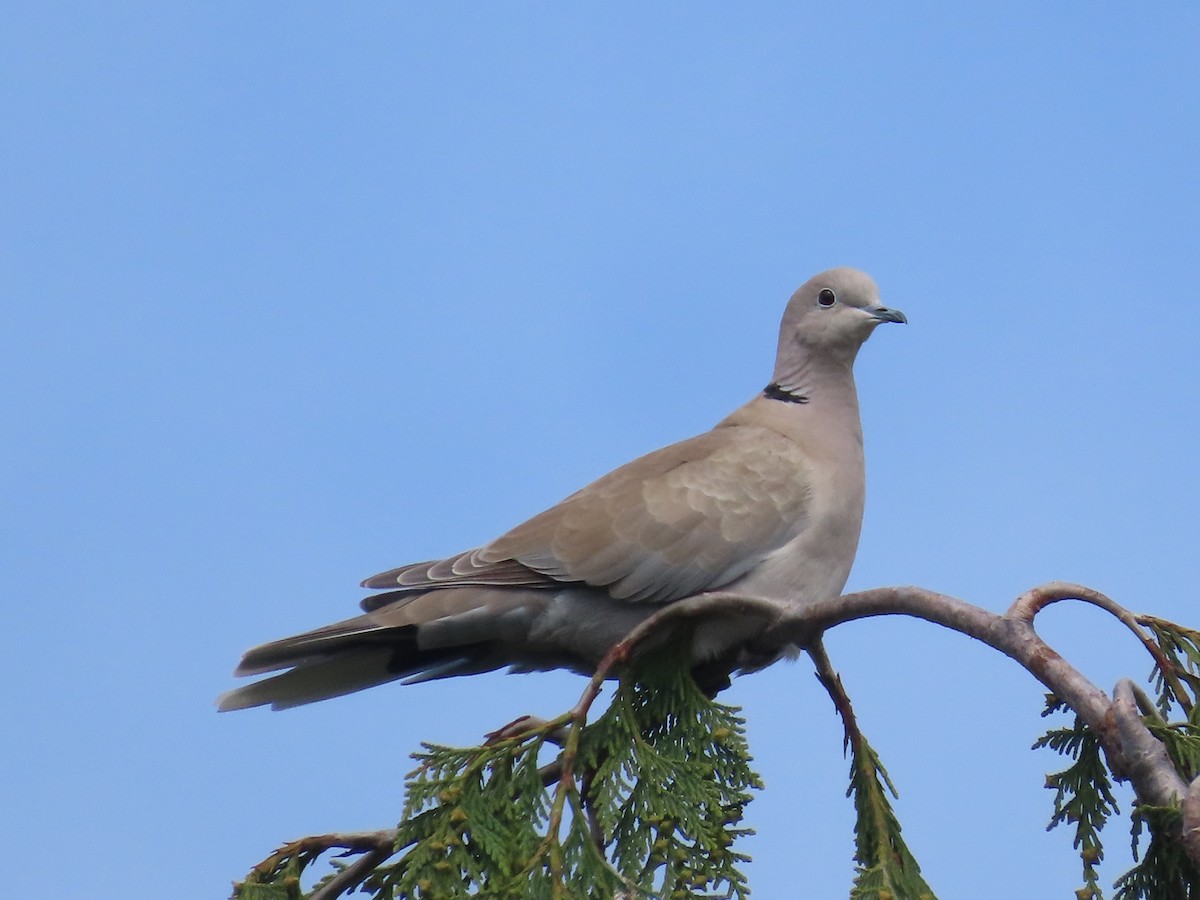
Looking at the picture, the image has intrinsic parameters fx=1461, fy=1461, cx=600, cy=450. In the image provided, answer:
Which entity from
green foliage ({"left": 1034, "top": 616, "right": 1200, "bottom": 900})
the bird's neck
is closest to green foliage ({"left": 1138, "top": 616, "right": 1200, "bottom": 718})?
green foliage ({"left": 1034, "top": 616, "right": 1200, "bottom": 900})

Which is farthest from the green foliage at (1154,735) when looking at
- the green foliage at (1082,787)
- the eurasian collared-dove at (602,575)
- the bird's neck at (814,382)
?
the bird's neck at (814,382)

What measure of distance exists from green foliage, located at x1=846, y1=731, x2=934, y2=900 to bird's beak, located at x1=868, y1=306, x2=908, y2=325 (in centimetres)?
189

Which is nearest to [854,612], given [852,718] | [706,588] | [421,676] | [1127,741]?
[852,718]

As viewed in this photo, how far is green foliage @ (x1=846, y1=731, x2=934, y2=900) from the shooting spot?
3162 millimetres

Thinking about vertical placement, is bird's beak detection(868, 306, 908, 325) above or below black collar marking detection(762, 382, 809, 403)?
above

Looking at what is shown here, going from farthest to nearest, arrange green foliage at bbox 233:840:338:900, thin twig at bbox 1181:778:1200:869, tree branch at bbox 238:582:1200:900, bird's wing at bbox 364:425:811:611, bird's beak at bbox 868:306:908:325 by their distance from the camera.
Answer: bird's beak at bbox 868:306:908:325 → bird's wing at bbox 364:425:811:611 → green foliage at bbox 233:840:338:900 → tree branch at bbox 238:582:1200:900 → thin twig at bbox 1181:778:1200:869

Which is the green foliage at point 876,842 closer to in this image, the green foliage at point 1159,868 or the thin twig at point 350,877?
the green foliage at point 1159,868

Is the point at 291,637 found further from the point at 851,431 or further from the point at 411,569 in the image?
the point at 851,431

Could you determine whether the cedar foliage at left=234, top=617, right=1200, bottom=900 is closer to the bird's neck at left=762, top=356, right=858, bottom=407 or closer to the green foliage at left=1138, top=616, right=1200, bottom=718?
the green foliage at left=1138, top=616, right=1200, bottom=718

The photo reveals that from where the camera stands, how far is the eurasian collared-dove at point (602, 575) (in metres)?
4.29

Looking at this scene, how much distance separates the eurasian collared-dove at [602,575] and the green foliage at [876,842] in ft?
2.08

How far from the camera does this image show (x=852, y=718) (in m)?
3.71

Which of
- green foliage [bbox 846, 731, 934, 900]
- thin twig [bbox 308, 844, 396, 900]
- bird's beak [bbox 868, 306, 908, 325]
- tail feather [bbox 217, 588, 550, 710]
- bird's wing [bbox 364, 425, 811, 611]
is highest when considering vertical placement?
bird's beak [bbox 868, 306, 908, 325]

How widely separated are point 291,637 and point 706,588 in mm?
1233
